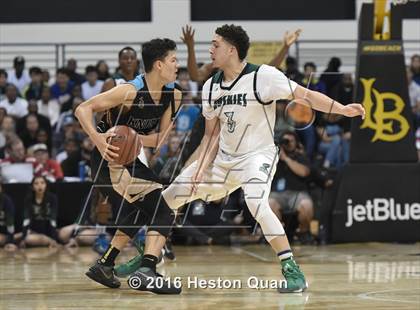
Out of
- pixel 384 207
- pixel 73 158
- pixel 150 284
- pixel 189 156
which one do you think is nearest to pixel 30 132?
pixel 73 158

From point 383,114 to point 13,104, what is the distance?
24.1 ft

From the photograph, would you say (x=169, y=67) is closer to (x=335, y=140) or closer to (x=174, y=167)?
(x=174, y=167)

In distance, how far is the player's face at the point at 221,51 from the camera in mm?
7555

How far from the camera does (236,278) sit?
27.6 ft

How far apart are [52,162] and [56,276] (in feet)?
18.2

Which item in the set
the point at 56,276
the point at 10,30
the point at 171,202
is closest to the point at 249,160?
the point at 171,202

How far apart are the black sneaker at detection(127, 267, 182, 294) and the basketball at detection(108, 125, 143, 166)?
946 millimetres

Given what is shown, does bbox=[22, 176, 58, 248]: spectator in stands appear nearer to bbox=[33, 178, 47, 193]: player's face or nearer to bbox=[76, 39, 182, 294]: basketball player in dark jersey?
bbox=[33, 178, 47, 193]: player's face

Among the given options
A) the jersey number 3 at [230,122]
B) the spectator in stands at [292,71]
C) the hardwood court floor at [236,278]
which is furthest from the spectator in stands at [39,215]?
the jersey number 3 at [230,122]

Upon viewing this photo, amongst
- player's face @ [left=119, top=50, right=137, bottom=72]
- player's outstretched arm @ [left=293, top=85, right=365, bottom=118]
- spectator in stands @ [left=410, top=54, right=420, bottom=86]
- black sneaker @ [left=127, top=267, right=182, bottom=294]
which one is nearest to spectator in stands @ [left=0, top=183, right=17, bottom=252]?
player's face @ [left=119, top=50, right=137, bottom=72]

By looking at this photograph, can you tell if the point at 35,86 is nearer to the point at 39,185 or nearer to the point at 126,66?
the point at 39,185

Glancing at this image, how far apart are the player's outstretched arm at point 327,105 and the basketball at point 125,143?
1388mm

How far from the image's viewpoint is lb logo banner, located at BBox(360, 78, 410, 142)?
12.5 m

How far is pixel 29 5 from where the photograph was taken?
21734 mm
